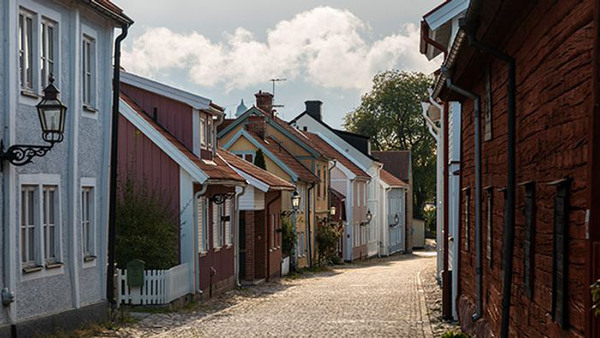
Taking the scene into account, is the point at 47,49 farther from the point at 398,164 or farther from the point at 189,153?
the point at 398,164

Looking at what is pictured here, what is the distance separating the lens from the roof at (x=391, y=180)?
67.6m

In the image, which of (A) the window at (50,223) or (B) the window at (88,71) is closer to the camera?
(A) the window at (50,223)

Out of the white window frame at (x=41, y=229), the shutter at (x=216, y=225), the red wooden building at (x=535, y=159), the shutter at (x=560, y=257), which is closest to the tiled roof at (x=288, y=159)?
the shutter at (x=216, y=225)

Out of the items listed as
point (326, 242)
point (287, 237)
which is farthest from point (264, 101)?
point (287, 237)

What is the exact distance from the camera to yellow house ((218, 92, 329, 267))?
3922 centimetres

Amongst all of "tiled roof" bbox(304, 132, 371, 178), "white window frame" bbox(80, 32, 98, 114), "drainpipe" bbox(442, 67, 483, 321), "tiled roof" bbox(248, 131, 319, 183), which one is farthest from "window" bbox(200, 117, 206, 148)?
A: "tiled roof" bbox(304, 132, 371, 178)

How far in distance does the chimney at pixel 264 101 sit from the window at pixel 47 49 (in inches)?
1224

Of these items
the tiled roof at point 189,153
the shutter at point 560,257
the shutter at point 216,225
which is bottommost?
the shutter at point 216,225

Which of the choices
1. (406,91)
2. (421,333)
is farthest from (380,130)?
(421,333)

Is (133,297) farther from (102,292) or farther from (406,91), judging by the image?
(406,91)

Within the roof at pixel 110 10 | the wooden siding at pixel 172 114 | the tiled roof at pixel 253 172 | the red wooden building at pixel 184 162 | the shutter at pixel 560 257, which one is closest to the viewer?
the shutter at pixel 560 257

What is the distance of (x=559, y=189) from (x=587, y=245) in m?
1.06

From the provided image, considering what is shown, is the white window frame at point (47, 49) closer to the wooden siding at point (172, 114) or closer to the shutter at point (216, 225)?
the wooden siding at point (172, 114)

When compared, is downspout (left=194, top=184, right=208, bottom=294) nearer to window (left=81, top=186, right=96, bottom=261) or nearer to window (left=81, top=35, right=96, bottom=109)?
window (left=81, top=186, right=96, bottom=261)
